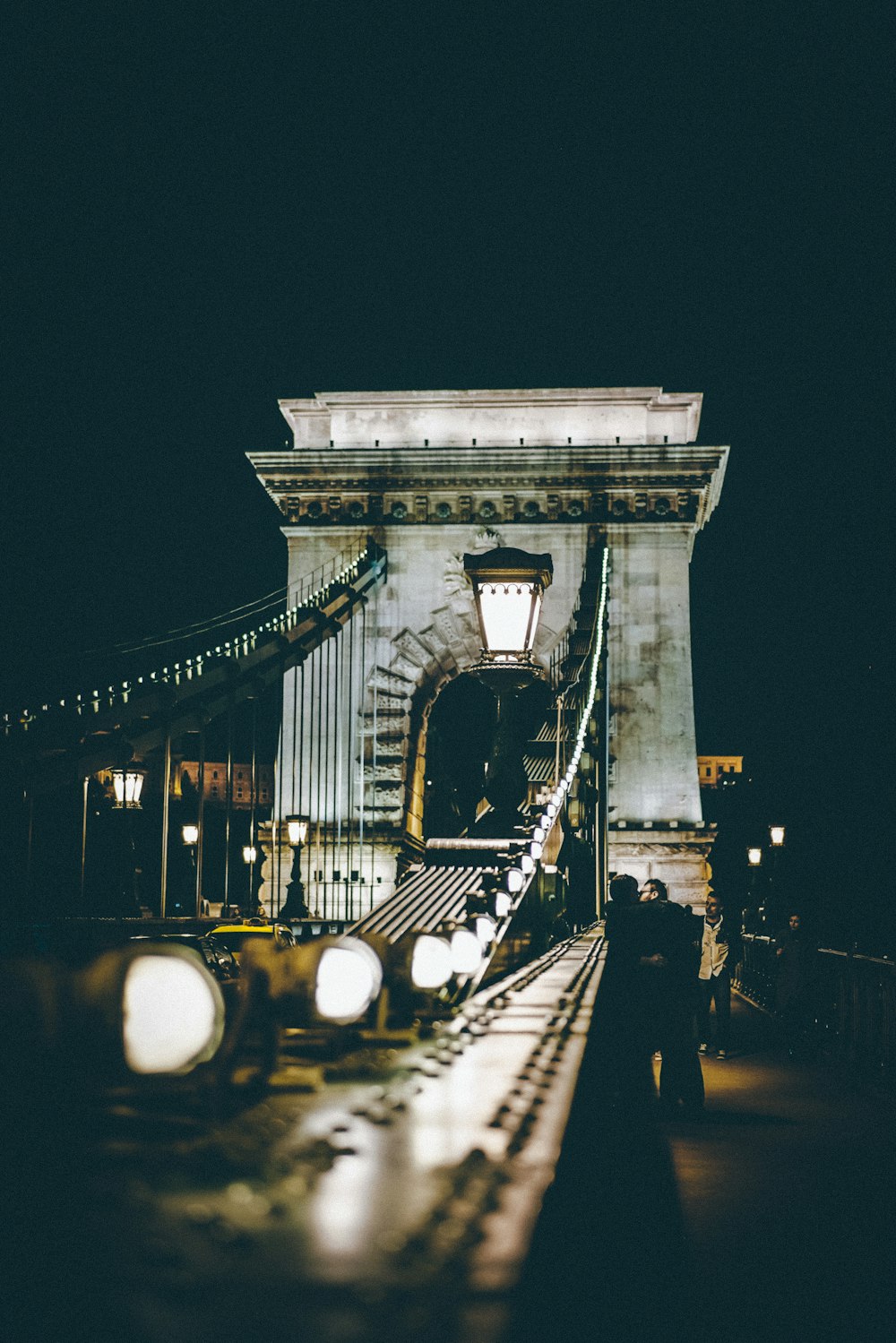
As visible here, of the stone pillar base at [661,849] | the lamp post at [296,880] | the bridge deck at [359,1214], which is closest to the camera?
the bridge deck at [359,1214]

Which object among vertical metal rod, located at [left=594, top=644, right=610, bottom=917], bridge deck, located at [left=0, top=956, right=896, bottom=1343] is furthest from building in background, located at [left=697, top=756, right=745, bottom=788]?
bridge deck, located at [left=0, top=956, right=896, bottom=1343]

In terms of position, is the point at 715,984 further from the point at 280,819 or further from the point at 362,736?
the point at 362,736

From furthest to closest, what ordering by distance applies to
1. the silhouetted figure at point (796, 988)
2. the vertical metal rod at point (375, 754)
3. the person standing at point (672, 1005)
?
the vertical metal rod at point (375, 754) < the silhouetted figure at point (796, 988) < the person standing at point (672, 1005)

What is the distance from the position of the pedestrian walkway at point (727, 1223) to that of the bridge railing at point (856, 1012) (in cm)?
44

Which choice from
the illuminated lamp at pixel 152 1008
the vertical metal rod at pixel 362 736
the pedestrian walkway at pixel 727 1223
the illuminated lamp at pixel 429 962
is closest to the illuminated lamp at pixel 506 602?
the pedestrian walkway at pixel 727 1223

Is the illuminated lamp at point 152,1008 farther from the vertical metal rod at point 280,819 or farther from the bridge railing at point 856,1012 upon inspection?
the vertical metal rod at point 280,819

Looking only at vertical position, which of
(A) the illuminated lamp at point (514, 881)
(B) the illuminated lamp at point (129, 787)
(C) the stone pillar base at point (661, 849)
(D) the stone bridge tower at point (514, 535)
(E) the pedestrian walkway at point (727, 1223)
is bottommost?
(E) the pedestrian walkway at point (727, 1223)

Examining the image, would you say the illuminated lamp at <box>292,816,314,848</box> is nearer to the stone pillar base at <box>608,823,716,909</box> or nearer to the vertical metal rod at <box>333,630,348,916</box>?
the vertical metal rod at <box>333,630,348,916</box>

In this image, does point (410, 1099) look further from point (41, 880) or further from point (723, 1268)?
point (41, 880)

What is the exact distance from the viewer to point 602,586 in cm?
2105

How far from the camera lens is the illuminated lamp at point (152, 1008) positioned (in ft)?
7.36

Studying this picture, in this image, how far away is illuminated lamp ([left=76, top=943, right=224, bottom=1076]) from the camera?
7.36 feet

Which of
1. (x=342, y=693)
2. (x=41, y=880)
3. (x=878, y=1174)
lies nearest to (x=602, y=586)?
(x=342, y=693)

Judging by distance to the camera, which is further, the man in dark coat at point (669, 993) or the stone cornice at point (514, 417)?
the stone cornice at point (514, 417)
